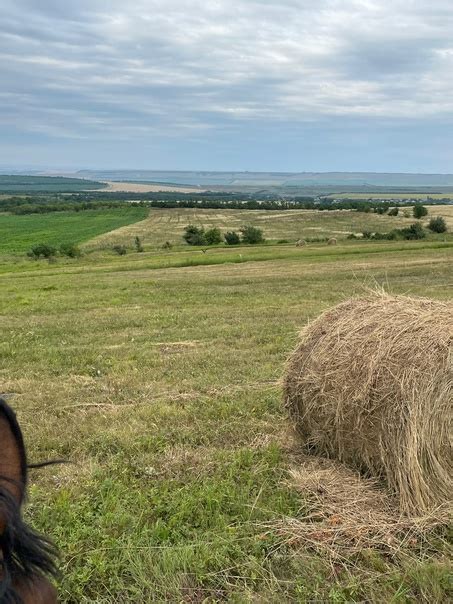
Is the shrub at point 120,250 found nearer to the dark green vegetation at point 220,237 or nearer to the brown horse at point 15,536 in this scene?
the dark green vegetation at point 220,237

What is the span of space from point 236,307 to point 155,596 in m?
12.0

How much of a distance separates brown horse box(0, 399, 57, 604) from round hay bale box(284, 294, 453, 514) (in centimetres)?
334

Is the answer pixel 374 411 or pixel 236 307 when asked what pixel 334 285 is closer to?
pixel 236 307

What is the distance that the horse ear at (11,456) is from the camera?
157 centimetres

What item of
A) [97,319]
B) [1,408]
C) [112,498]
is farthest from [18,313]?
[1,408]

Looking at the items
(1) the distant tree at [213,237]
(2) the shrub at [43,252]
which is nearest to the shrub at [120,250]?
(2) the shrub at [43,252]

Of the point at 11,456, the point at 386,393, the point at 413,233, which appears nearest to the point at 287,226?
the point at 413,233

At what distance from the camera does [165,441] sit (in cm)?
586

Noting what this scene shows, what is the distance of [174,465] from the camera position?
530 cm

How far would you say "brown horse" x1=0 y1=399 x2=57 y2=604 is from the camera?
58.6 inches

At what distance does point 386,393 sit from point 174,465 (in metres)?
2.00

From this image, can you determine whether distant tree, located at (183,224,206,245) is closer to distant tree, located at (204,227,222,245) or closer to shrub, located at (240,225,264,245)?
distant tree, located at (204,227,222,245)

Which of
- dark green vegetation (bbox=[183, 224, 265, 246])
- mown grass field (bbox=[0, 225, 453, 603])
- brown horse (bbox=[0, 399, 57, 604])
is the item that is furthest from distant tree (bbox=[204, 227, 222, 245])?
brown horse (bbox=[0, 399, 57, 604])

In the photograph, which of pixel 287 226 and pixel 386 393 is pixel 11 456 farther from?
pixel 287 226
